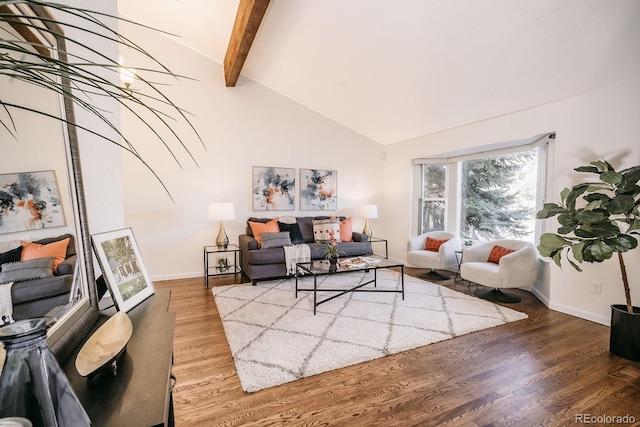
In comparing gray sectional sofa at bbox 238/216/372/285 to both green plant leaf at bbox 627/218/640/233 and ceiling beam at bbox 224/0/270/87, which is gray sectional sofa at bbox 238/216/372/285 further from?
green plant leaf at bbox 627/218/640/233

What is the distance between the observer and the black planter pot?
2396 mm

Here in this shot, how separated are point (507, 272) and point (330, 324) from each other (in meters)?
2.16

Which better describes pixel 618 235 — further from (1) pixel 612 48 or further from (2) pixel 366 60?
(2) pixel 366 60

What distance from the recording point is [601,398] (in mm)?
1954

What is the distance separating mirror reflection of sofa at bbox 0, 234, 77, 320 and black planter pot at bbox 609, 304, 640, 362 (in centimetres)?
354

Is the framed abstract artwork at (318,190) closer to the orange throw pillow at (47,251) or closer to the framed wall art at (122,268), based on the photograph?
the framed wall art at (122,268)

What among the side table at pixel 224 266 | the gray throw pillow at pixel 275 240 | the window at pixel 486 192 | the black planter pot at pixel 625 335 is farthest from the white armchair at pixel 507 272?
the side table at pixel 224 266

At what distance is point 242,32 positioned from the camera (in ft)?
11.1

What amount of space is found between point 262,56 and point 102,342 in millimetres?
4395

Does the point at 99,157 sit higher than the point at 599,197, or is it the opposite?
the point at 99,157

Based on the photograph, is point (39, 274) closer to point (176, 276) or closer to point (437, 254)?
point (176, 276)

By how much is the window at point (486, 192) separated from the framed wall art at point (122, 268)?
422 cm

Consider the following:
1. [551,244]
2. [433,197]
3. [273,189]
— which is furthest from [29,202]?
[433,197]

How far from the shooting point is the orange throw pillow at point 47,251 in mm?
820
